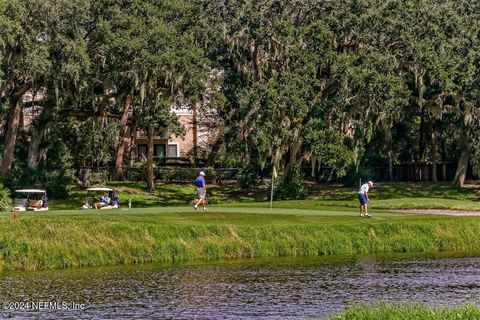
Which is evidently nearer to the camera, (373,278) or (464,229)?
(373,278)

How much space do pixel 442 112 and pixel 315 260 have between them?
33.0m

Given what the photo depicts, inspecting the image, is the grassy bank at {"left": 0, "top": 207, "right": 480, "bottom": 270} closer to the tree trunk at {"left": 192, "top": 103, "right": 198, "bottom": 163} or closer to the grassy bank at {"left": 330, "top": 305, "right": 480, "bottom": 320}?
the grassy bank at {"left": 330, "top": 305, "right": 480, "bottom": 320}

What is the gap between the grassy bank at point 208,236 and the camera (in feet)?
113

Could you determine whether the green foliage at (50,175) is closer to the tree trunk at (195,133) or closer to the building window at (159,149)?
the tree trunk at (195,133)

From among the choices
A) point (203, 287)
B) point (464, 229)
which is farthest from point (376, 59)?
point (203, 287)

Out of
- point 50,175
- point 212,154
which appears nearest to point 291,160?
point 50,175

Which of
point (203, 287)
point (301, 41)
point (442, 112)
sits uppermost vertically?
point (301, 41)

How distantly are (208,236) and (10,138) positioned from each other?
1232 inches

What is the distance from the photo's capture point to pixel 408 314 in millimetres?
20391

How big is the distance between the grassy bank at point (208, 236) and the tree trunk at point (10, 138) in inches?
929

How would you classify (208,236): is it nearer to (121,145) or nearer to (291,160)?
(291,160)

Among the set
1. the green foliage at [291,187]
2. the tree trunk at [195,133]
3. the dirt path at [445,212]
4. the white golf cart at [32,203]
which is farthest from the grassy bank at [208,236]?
the tree trunk at [195,133]

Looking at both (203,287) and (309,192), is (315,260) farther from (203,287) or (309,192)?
(309,192)

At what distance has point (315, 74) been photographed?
64.2m
